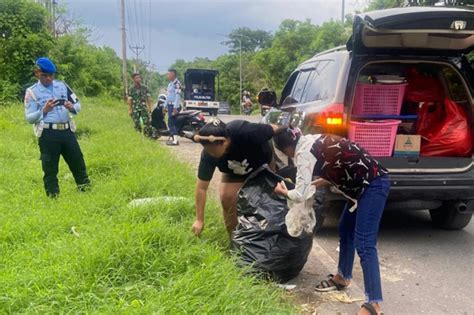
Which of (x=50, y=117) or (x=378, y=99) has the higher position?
(x=378, y=99)

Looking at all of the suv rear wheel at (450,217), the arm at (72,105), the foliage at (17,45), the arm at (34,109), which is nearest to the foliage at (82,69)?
the foliage at (17,45)

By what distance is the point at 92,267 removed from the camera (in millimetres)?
2689

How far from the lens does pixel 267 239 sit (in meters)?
3.12

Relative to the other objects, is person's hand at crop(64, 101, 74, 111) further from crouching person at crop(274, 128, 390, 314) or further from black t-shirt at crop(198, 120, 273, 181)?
crouching person at crop(274, 128, 390, 314)

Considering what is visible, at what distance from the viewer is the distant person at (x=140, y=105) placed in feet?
36.0

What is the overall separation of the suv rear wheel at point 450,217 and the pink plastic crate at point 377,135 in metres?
0.85

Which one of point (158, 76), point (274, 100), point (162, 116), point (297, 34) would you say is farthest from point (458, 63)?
point (158, 76)

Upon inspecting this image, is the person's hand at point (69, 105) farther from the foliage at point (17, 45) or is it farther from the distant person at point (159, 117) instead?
the foliage at point (17, 45)

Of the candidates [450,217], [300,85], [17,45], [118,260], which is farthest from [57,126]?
[17,45]

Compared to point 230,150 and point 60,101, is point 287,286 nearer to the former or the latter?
point 230,150

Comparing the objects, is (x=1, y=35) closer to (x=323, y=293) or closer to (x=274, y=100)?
(x=274, y=100)

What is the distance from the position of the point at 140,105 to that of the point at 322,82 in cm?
738

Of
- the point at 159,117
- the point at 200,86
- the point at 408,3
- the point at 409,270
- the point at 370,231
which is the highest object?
the point at 408,3

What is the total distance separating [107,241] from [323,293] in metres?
1.54
